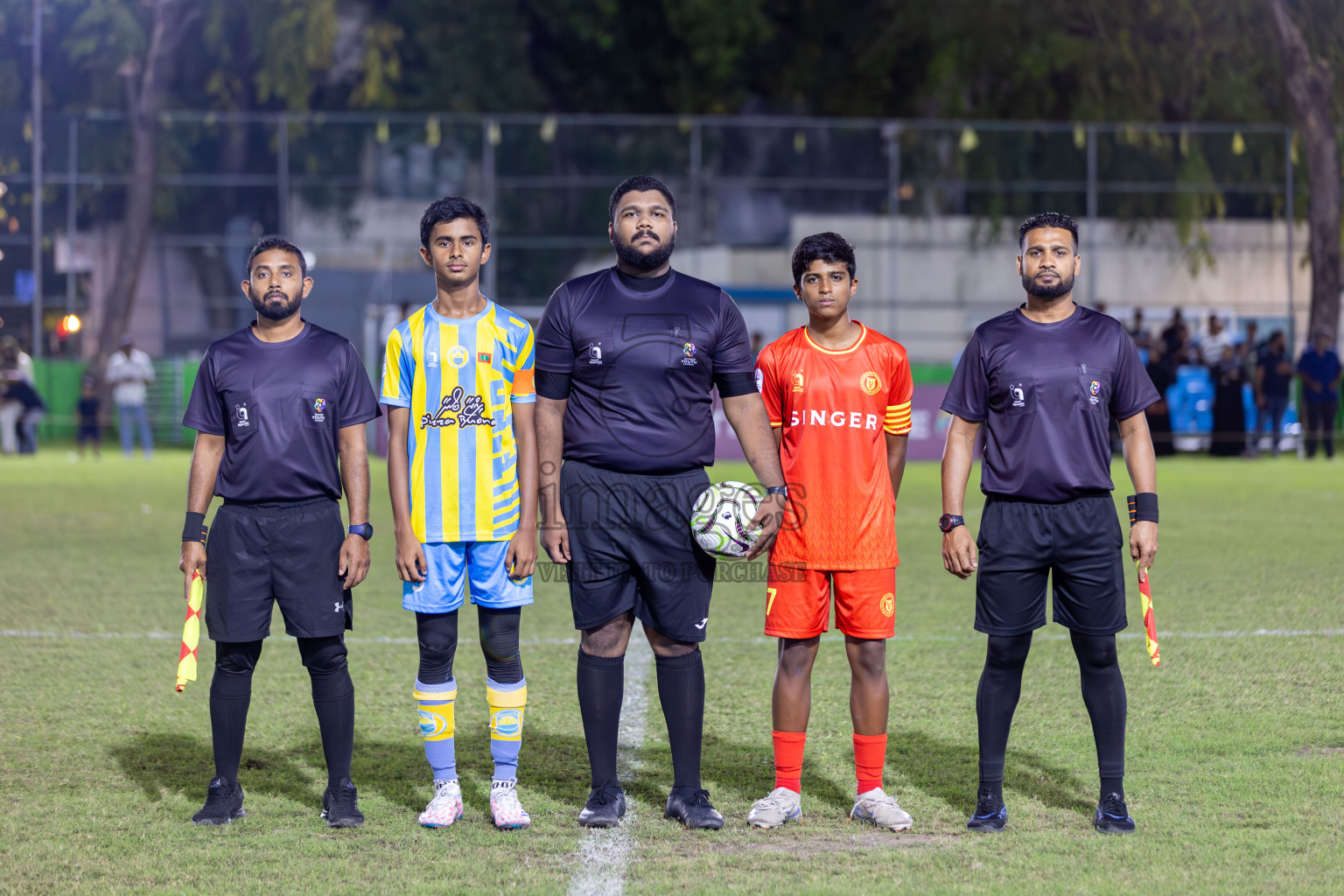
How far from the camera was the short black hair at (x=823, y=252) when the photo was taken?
4953 millimetres

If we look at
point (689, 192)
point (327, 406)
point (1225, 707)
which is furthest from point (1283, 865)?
point (689, 192)

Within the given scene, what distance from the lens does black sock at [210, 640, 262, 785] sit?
4.95 meters

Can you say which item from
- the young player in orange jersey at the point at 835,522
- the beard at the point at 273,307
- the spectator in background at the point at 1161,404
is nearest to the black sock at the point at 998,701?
the young player in orange jersey at the point at 835,522

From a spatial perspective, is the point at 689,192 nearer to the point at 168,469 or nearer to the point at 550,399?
the point at 168,469

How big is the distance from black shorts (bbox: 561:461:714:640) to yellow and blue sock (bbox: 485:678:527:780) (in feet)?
1.14

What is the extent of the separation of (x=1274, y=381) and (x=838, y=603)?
20565 mm

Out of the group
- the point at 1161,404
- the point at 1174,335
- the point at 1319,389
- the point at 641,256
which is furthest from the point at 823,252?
the point at 1319,389

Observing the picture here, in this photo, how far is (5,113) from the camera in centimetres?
A: 3072

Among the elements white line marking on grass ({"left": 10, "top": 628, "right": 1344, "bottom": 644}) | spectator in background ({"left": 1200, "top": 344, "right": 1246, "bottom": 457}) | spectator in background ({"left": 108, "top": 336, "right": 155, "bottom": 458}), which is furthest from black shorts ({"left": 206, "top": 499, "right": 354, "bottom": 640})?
spectator in background ({"left": 1200, "top": 344, "right": 1246, "bottom": 457})

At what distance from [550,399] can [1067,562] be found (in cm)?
175

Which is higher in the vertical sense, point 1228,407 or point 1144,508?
point 1228,407

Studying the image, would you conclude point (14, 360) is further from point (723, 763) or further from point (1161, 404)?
point (723, 763)

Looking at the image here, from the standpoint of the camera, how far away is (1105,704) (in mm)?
4867

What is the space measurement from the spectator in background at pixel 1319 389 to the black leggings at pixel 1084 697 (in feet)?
66.7
